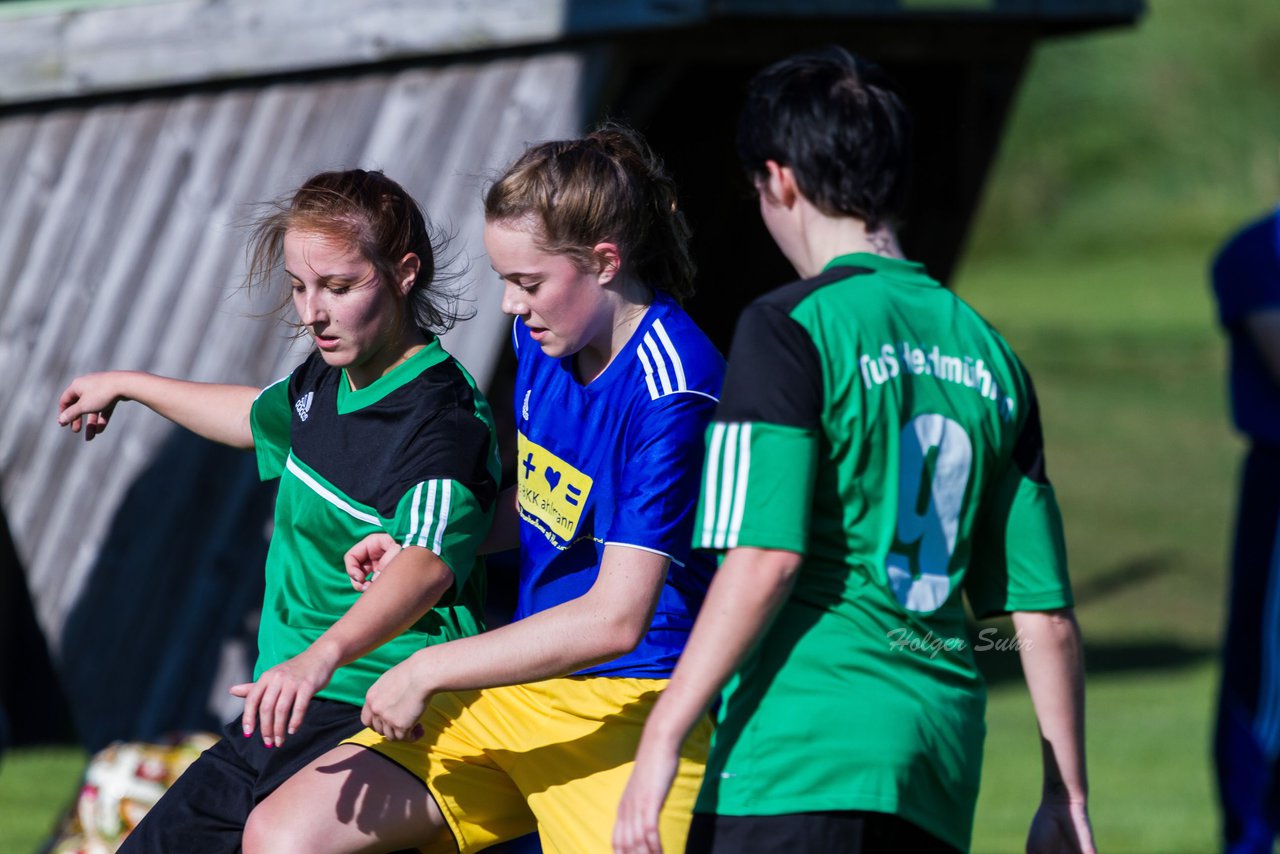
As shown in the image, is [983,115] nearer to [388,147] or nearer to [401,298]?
[388,147]

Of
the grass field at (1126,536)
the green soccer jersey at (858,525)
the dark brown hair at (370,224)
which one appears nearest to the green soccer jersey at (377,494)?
the dark brown hair at (370,224)

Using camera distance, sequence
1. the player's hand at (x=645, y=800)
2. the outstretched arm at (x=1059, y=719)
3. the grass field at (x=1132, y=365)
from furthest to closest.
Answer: the grass field at (x=1132, y=365)
the outstretched arm at (x=1059, y=719)
the player's hand at (x=645, y=800)

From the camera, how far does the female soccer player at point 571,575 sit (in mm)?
2955

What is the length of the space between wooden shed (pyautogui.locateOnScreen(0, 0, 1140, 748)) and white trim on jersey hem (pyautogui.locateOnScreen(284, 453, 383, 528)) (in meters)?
2.32

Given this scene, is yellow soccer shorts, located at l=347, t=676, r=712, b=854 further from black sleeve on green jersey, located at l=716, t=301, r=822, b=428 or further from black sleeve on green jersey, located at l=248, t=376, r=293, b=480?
black sleeve on green jersey, located at l=716, t=301, r=822, b=428

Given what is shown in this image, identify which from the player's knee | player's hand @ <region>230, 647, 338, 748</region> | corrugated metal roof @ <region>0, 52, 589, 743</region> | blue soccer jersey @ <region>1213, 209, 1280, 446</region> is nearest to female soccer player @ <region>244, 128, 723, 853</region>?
the player's knee

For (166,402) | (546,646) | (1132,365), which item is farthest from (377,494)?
(1132,365)

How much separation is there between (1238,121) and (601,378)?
30.1 metres

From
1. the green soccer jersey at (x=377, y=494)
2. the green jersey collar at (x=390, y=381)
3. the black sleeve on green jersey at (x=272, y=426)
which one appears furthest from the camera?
the black sleeve on green jersey at (x=272, y=426)

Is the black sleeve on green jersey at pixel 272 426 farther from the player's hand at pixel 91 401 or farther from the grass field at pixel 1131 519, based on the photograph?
the grass field at pixel 1131 519

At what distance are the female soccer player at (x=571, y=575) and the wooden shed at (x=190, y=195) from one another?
243 cm

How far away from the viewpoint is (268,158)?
19.6 feet

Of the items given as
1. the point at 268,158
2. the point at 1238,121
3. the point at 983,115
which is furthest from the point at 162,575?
the point at 1238,121

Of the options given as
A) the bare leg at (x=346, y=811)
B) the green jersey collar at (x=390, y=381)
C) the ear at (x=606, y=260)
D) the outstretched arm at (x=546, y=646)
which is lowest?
the bare leg at (x=346, y=811)
